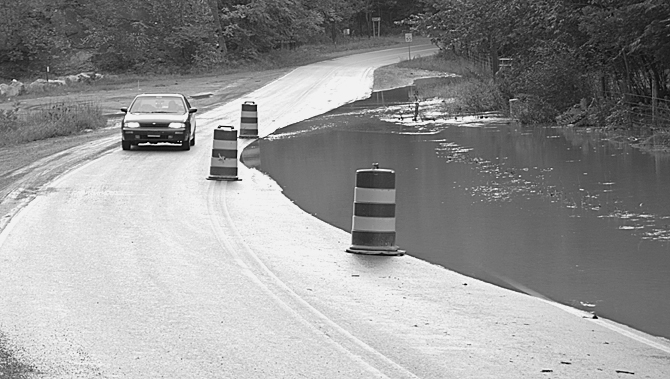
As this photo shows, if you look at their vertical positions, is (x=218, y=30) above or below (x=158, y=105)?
above

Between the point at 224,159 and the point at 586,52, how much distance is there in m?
11.8

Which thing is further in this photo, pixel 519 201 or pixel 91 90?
pixel 91 90

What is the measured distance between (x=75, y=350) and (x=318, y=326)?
1958mm

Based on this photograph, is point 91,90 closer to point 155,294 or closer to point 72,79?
point 72,79

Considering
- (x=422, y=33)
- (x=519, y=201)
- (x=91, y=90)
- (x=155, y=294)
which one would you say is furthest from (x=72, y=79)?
(x=155, y=294)

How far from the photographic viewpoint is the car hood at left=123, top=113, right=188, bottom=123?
24391mm

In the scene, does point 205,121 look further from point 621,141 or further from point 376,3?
point 376,3

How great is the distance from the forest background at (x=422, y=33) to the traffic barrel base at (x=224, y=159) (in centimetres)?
927

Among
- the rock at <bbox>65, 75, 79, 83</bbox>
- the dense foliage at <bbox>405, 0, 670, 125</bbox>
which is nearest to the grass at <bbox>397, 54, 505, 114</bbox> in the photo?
the dense foliage at <bbox>405, 0, 670, 125</bbox>

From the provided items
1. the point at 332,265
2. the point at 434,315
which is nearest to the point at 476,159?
the point at 332,265

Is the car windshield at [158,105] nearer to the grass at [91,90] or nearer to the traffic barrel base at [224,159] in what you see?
the grass at [91,90]

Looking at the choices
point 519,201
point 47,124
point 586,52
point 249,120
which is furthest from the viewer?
point 47,124

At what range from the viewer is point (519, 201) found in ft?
50.3

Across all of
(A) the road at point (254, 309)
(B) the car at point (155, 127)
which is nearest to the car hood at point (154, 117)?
(B) the car at point (155, 127)
